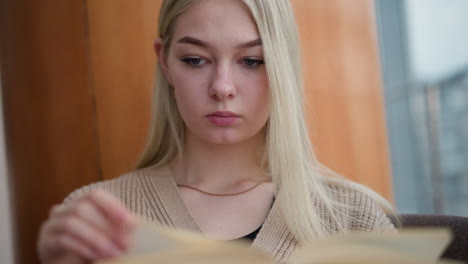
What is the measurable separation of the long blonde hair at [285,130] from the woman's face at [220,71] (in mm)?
23

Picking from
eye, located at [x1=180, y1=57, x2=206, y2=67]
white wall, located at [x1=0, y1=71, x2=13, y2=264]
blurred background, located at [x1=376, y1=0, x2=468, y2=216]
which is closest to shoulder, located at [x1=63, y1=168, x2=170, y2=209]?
white wall, located at [x1=0, y1=71, x2=13, y2=264]

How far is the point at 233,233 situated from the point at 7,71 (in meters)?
0.54

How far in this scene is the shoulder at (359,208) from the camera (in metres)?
0.92

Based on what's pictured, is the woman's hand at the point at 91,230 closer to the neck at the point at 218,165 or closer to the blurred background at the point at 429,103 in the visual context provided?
the neck at the point at 218,165

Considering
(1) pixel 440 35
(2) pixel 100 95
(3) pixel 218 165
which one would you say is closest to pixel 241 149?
(3) pixel 218 165

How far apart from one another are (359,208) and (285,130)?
196 millimetres

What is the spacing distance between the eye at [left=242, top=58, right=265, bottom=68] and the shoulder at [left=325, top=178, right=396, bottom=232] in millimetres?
283

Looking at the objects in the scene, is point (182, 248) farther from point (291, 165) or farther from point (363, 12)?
point (363, 12)

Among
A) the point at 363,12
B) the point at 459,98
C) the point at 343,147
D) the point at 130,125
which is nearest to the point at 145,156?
the point at 130,125

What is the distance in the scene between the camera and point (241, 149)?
100 centimetres

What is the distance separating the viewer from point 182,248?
0.40m

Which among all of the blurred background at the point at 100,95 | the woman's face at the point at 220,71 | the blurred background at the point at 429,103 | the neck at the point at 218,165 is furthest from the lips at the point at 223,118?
the blurred background at the point at 429,103

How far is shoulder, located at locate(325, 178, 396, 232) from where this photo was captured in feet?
3.01

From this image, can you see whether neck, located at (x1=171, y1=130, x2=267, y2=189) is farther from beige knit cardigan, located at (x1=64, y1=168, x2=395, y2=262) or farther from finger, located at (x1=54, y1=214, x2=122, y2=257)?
finger, located at (x1=54, y1=214, x2=122, y2=257)
